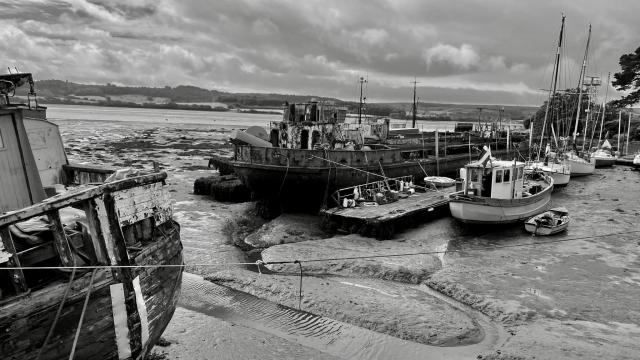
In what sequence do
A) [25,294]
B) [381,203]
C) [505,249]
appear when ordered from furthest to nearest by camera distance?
[381,203], [505,249], [25,294]

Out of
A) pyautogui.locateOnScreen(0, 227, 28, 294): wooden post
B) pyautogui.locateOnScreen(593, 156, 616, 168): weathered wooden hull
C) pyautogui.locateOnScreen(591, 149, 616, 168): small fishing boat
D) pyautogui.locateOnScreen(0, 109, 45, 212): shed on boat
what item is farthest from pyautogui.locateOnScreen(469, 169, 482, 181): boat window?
pyautogui.locateOnScreen(593, 156, 616, 168): weathered wooden hull

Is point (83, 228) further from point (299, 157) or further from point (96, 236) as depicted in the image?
point (299, 157)

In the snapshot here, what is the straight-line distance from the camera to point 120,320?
20.6 feet

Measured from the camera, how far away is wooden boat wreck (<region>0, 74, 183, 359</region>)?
5.20m

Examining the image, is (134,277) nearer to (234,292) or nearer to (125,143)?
(234,292)

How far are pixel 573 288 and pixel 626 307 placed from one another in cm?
151

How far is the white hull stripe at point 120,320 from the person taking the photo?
6.15 metres

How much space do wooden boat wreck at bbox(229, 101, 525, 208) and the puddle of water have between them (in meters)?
10.6

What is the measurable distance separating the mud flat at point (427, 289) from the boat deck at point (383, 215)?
508mm

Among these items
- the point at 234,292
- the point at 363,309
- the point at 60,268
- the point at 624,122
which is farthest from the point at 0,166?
the point at 624,122

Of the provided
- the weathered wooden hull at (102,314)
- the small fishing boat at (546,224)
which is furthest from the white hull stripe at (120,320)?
the small fishing boat at (546,224)

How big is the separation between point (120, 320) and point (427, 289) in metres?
9.13

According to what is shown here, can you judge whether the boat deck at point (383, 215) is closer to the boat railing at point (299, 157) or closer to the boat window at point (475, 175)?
the boat window at point (475, 175)

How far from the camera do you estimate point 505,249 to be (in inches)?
693
